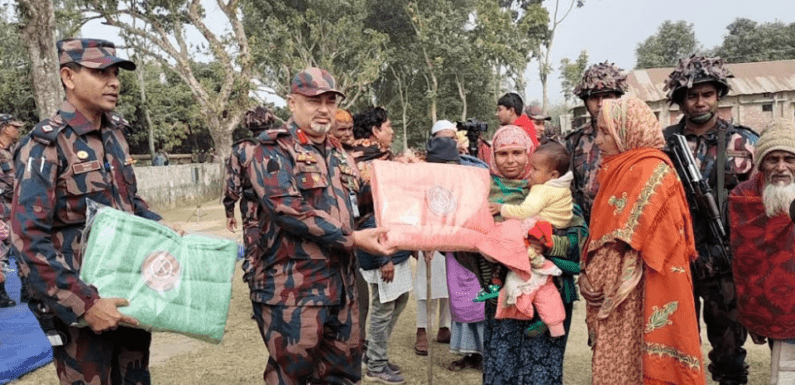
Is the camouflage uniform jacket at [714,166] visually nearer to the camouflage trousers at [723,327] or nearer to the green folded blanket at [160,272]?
the camouflage trousers at [723,327]

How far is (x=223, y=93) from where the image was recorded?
18.6 metres

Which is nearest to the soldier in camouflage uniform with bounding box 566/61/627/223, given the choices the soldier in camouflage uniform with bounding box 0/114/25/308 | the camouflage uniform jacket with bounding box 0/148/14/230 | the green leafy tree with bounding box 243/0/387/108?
the soldier in camouflage uniform with bounding box 0/114/25/308

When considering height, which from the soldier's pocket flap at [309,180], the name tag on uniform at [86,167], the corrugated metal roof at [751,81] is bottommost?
the soldier's pocket flap at [309,180]

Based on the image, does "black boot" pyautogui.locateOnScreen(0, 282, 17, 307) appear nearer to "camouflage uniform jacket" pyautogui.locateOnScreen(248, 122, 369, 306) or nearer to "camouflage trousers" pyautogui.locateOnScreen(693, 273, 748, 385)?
"camouflage uniform jacket" pyautogui.locateOnScreen(248, 122, 369, 306)

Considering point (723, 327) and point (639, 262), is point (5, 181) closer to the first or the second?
point (639, 262)

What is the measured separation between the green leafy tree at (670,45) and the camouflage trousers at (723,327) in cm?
4716

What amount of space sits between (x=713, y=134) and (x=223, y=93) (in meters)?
17.0

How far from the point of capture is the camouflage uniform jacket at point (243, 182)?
503cm

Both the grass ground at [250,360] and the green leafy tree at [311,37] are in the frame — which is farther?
the green leafy tree at [311,37]

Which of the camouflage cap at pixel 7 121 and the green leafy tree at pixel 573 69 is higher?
the green leafy tree at pixel 573 69

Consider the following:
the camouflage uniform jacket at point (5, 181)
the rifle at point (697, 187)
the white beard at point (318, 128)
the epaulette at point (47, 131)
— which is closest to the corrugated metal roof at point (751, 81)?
the rifle at point (697, 187)

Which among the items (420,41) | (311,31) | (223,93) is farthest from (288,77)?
(223,93)

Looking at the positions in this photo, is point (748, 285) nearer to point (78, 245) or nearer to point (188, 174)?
point (78, 245)

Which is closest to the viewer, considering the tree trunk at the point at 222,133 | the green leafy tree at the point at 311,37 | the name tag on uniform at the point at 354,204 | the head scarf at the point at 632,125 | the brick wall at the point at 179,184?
the head scarf at the point at 632,125
